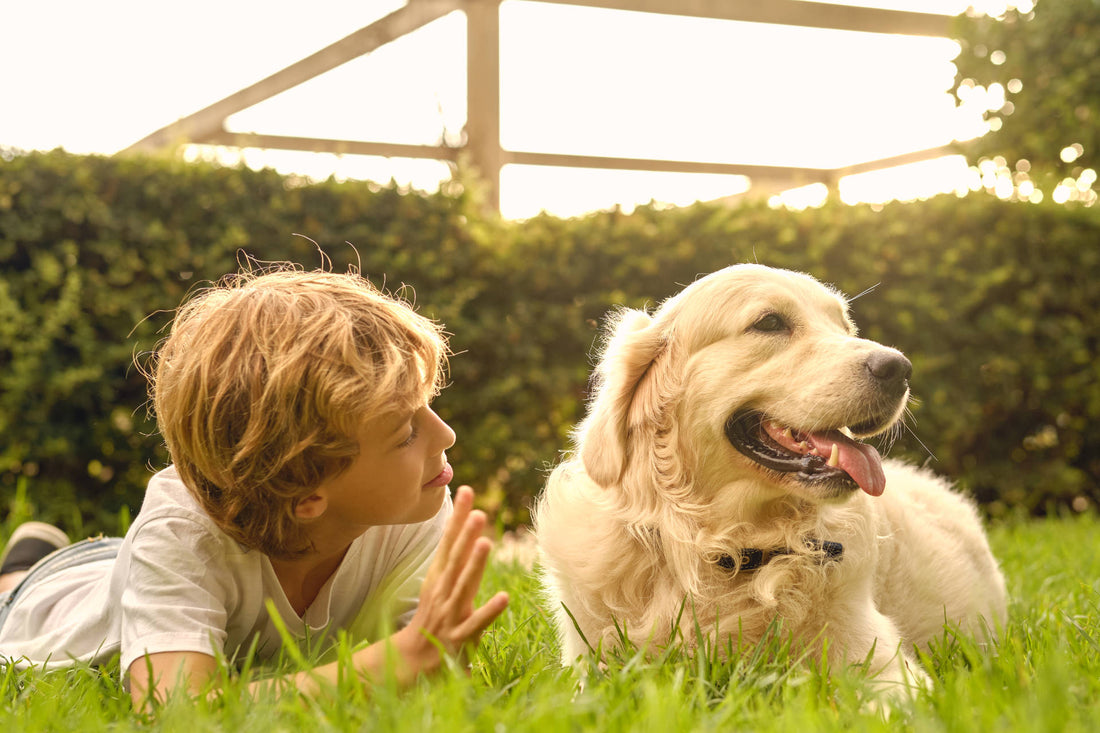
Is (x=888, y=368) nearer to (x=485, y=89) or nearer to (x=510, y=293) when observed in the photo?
(x=510, y=293)

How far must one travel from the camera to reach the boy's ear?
7.01 ft

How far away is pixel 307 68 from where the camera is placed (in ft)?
23.5

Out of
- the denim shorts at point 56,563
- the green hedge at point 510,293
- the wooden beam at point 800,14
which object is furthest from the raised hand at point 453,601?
the wooden beam at point 800,14

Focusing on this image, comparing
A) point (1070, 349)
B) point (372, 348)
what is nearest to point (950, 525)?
point (372, 348)

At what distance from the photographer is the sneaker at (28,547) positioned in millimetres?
3268

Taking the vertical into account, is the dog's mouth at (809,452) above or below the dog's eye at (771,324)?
below

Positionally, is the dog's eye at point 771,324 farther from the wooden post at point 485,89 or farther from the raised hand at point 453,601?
the wooden post at point 485,89

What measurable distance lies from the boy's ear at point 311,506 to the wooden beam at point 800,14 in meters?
5.17

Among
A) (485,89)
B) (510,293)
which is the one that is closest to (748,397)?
(510,293)

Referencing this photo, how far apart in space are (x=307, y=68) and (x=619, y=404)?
5647mm

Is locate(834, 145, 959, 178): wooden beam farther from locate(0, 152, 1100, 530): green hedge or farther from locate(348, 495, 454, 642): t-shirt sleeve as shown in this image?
locate(348, 495, 454, 642): t-shirt sleeve

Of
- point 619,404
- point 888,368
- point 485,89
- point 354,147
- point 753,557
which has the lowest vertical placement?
point 753,557

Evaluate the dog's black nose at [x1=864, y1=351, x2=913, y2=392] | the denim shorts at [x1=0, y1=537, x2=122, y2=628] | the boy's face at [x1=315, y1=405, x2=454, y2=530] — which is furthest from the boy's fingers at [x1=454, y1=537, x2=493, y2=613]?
the denim shorts at [x1=0, y1=537, x2=122, y2=628]

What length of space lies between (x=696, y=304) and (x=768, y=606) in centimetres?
77
